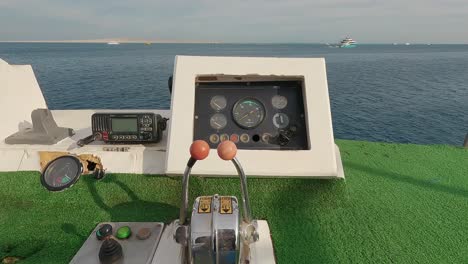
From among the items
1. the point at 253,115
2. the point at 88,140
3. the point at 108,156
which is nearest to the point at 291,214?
the point at 253,115

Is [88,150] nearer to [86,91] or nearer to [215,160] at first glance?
[215,160]

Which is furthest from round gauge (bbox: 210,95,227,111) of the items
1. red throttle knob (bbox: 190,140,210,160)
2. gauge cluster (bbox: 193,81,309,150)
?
red throttle knob (bbox: 190,140,210,160)

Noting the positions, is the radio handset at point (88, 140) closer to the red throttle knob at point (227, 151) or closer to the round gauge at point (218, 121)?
the round gauge at point (218, 121)

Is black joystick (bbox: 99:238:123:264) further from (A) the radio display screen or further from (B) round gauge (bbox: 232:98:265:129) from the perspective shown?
(B) round gauge (bbox: 232:98:265:129)

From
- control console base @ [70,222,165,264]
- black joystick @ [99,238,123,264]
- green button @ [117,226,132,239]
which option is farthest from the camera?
green button @ [117,226,132,239]

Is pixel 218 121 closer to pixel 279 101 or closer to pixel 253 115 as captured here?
pixel 253 115

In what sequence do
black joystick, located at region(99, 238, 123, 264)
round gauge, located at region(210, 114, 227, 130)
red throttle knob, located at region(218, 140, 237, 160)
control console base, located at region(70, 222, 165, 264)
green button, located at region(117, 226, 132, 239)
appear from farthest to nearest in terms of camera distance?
round gauge, located at region(210, 114, 227, 130) → green button, located at region(117, 226, 132, 239) → control console base, located at region(70, 222, 165, 264) → black joystick, located at region(99, 238, 123, 264) → red throttle knob, located at region(218, 140, 237, 160)

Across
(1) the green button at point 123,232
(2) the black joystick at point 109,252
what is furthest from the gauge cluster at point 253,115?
(2) the black joystick at point 109,252

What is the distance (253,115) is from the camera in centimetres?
324

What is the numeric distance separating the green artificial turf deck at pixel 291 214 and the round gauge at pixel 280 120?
62 centimetres

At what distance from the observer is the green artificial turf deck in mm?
2568

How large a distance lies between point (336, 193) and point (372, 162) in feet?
5.83

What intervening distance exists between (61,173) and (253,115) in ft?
6.57

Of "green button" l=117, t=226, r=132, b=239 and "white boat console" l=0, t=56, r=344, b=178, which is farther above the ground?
"white boat console" l=0, t=56, r=344, b=178
